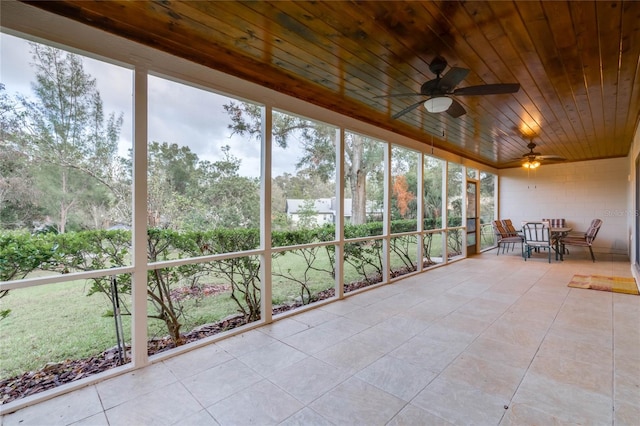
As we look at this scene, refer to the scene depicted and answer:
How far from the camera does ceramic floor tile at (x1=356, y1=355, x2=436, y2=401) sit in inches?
78.4

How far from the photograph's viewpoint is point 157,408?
184 centimetres

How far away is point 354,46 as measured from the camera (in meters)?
2.44

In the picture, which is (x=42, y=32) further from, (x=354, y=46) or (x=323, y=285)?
(x=323, y=285)

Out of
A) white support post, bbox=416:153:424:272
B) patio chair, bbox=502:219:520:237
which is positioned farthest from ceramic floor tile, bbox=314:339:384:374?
patio chair, bbox=502:219:520:237

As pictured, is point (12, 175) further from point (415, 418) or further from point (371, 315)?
point (371, 315)

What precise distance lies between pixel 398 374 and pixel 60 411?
2277 millimetres

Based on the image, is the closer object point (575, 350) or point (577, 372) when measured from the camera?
point (577, 372)

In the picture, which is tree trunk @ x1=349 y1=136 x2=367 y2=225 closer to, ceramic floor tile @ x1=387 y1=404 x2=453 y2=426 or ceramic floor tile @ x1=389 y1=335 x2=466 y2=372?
ceramic floor tile @ x1=389 y1=335 x2=466 y2=372

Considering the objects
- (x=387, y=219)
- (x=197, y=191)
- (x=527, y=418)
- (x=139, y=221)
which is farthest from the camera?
(x=387, y=219)

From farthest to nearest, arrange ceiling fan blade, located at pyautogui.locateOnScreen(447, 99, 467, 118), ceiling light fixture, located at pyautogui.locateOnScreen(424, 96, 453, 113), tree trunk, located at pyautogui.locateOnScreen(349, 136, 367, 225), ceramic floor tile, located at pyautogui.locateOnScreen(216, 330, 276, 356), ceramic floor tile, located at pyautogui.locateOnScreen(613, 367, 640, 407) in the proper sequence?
tree trunk, located at pyautogui.locateOnScreen(349, 136, 367, 225) < ceiling fan blade, located at pyautogui.locateOnScreen(447, 99, 467, 118) < ceiling light fixture, located at pyautogui.locateOnScreen(424, 96, 453, 113) < ceramic floor tile, located at pyautogui.locateOnScreen(216, 330, 276, 356) < ceramic floor tile, located at pyautogui.locateOnScreen(613, 367, 640, 407)

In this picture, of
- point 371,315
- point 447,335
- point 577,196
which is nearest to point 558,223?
point 577,196

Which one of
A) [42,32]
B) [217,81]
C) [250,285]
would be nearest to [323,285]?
[250,285]

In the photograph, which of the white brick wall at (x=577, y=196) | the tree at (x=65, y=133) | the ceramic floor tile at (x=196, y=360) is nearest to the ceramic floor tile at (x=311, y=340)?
the ceramic floor tile at (x=196, y=360)

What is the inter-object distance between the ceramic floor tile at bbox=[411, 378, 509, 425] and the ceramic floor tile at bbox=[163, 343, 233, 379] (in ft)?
5.20
